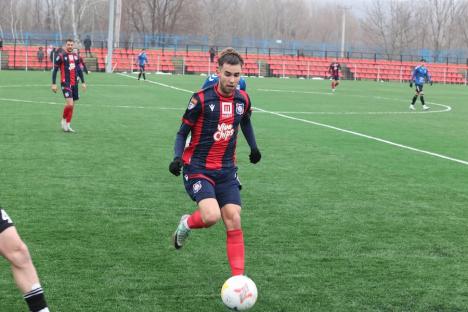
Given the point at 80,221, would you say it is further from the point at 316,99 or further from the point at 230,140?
the point at 316,99

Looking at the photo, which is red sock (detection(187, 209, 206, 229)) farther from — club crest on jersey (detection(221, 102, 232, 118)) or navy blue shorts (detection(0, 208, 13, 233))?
navy blue shorts (detection(0, 208, 13, 233))

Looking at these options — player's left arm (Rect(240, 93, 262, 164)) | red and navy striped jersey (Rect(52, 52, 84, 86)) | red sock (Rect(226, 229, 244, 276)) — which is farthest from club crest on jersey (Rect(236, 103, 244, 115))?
red and navy striped jersey (Rect(52, 52, 84, 86))

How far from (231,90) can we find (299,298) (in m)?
1.92

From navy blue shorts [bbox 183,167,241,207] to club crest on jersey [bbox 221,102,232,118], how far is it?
51cm

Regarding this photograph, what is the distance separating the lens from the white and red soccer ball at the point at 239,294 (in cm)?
580

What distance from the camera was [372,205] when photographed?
33.9ft

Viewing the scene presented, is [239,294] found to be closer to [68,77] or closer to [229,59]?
[229,59]

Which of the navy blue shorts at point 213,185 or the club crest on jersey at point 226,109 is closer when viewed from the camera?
the navy blue shorts at point 213,185

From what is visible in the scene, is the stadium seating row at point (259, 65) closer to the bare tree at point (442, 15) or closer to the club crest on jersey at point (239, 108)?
the bare tree at point (442, 15)

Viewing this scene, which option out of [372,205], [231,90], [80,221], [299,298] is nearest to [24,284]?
[299,298]

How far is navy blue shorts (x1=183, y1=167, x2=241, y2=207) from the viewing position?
6.87m

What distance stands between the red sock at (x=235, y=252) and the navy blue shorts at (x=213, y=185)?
40 cm

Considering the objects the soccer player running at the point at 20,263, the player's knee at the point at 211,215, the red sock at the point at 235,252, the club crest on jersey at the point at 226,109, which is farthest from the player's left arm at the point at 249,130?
the soccer player running at the point at 20,263

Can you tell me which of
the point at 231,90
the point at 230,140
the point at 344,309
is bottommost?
the point at 344,309
